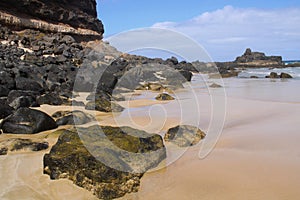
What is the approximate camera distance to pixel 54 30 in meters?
36.9

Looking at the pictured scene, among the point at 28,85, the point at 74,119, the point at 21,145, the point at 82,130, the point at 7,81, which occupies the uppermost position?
the point at 7,81

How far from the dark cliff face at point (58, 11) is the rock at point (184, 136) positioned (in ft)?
108

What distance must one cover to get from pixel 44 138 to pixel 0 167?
1.22 m

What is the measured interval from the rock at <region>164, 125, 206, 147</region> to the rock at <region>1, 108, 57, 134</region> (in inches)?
84.5

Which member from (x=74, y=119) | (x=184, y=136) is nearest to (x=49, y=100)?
(x=74, y=119)

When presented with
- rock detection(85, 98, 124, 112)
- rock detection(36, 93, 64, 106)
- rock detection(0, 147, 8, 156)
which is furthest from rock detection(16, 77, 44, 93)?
rock detection(0, 147, 8, 156)

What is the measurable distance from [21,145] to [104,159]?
1583 mm

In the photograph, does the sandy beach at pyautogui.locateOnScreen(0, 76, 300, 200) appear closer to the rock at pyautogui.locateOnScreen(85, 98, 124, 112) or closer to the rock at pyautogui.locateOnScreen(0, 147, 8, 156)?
the rock at pyautogui.locateOnScreen(0, 147, 8, 156)

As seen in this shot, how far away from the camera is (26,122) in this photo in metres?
4.94

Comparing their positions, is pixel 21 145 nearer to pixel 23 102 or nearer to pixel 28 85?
pixel 23 102

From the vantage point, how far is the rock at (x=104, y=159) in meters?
2.92

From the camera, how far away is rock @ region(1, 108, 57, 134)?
484 cm

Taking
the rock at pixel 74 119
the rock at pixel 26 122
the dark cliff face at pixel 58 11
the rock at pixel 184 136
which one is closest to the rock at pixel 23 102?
the rock at pixel 74 119

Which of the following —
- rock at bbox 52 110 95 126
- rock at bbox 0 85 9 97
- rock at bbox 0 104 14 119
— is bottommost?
rock at bbox 52 110 95 126
